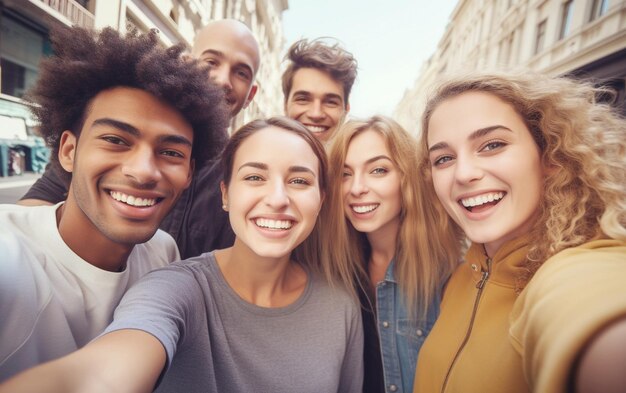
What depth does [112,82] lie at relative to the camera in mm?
1493

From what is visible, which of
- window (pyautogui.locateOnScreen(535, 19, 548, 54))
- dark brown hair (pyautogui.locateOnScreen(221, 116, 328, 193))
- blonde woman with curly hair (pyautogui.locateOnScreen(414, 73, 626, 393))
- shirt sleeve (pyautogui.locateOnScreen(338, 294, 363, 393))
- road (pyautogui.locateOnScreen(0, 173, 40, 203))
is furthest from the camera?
window (pyautogui.locateOnScreen(535, 19, 548, 54))

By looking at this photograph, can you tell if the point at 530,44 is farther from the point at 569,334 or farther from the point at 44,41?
the point at 44,41

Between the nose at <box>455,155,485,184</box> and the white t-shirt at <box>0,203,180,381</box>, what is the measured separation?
1.75 metres

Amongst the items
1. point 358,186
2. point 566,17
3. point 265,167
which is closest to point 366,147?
point 358,186

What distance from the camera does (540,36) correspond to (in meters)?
13.4

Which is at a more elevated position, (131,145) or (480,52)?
(480,52)

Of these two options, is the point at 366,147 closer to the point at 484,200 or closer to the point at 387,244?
the point at 387,244

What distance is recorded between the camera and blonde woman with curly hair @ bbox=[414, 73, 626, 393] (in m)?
0.91

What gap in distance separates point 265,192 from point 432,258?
1289 millimetres

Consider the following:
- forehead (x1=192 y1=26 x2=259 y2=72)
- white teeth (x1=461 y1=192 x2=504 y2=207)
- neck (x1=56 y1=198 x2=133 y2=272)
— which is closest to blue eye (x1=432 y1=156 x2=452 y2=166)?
white teeth (x1=461 y1=192 x2=504 y2=207)

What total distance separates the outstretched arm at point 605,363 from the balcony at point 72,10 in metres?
10.6

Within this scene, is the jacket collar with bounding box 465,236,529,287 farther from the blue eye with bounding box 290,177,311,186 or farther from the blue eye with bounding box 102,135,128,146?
Answer: the blue eye with bounding box 102,135,128,146

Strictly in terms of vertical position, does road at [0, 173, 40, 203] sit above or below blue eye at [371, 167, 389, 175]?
below

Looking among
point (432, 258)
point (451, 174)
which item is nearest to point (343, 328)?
point (432, 258)
